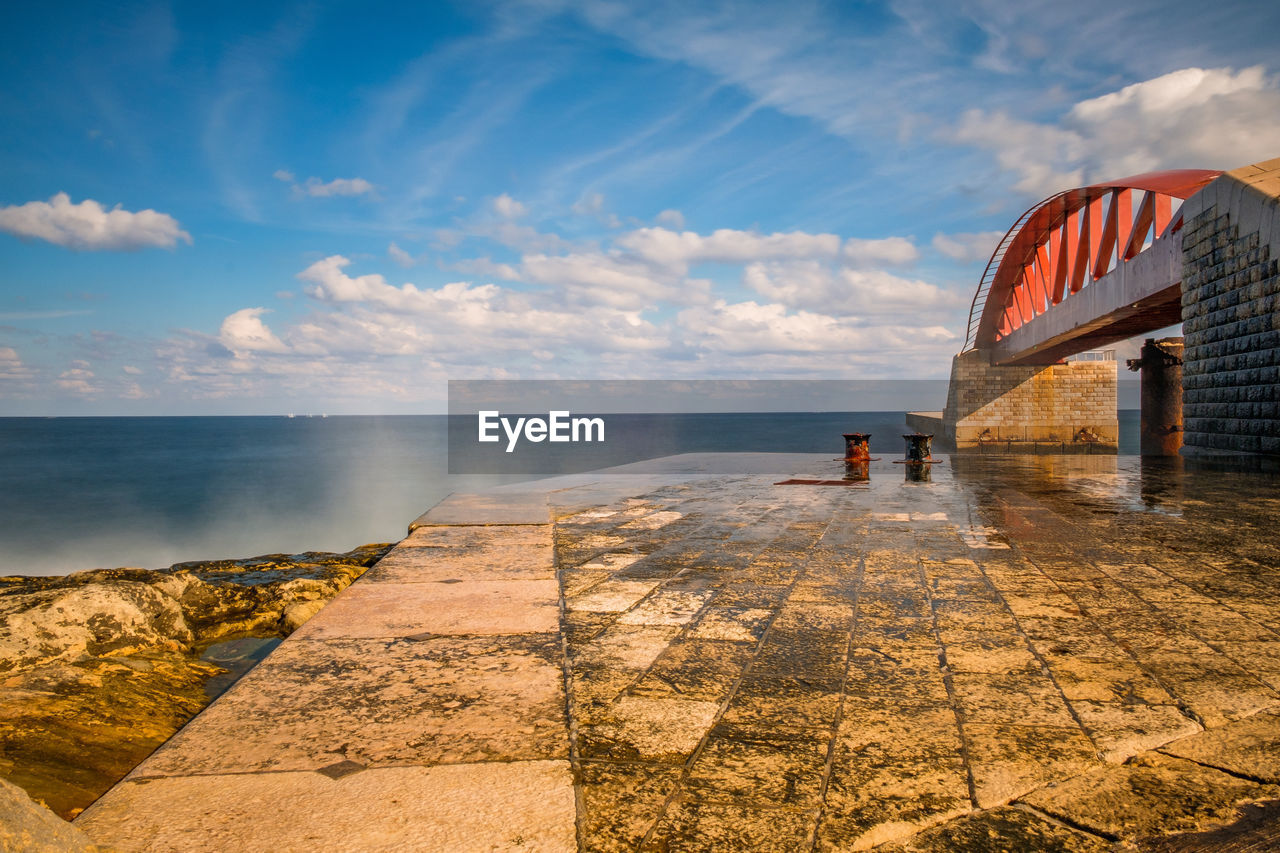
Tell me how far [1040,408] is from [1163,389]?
11279 mm

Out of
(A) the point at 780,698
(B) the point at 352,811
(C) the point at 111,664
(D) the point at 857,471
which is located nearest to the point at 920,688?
(A) the point at 780,698

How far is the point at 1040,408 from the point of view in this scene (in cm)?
3775

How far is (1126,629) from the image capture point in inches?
142

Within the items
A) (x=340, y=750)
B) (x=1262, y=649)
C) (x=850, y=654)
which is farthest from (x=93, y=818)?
(x=1262, y=649)

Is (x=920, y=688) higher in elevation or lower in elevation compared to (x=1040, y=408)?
lower

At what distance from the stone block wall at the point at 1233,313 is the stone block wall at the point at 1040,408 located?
21.4 metres

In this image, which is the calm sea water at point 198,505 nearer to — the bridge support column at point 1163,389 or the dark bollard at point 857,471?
the dark bollard at point 857,471

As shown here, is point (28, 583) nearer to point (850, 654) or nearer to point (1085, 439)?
point (850, 654)

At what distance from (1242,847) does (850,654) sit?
1.56m

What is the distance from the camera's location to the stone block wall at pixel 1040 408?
3716cm

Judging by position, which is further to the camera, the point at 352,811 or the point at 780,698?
the point at 780,698

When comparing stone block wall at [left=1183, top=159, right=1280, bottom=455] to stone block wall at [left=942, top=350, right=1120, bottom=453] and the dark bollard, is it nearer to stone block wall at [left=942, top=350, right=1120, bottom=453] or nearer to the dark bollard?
the dark bollard

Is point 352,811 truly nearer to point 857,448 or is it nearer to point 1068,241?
point 857,448

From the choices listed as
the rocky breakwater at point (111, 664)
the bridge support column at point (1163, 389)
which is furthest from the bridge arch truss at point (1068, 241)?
the rocky breakwater at point (111, 664)
